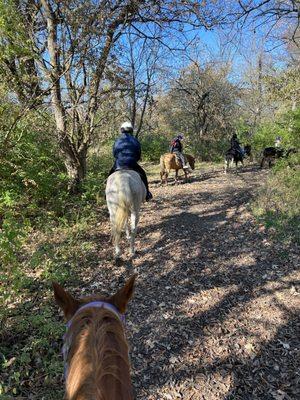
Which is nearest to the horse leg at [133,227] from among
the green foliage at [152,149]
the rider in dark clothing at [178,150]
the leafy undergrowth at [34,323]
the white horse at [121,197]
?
the white horse at [121,197]

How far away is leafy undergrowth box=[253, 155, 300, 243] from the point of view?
7.72 meters

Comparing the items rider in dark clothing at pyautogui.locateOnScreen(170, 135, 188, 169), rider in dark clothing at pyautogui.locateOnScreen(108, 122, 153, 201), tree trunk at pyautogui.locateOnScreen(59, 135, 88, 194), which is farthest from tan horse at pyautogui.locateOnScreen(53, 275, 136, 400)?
rider in dark clothing at pyautogui.locateOnScreen(170, 135, 188, 169)

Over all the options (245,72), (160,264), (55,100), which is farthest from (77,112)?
(245,72)

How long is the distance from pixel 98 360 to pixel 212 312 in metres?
3.76

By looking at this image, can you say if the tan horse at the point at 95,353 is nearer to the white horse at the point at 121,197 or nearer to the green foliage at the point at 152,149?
the white horse at the point at 121,197

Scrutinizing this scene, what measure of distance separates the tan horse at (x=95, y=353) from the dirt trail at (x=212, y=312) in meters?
2.30

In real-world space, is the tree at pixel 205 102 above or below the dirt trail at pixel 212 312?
above

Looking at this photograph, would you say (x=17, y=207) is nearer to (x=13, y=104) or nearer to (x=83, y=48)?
(x=13, y=104)

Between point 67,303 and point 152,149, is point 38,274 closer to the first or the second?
point 67,303

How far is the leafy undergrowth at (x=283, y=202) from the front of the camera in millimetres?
7723

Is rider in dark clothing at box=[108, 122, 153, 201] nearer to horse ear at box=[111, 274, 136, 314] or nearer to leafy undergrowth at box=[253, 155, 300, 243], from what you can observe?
leafy undergrowth at box=[253, 155, 300, 243]

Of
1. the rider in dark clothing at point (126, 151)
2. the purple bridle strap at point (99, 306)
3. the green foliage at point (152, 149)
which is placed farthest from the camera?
the green foliage at point (152, 149)

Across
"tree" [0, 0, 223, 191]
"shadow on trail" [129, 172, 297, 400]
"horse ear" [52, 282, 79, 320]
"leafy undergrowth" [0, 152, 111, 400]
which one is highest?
"tree" [0, 0, 223, 191]

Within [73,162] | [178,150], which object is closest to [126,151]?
[73,162]
